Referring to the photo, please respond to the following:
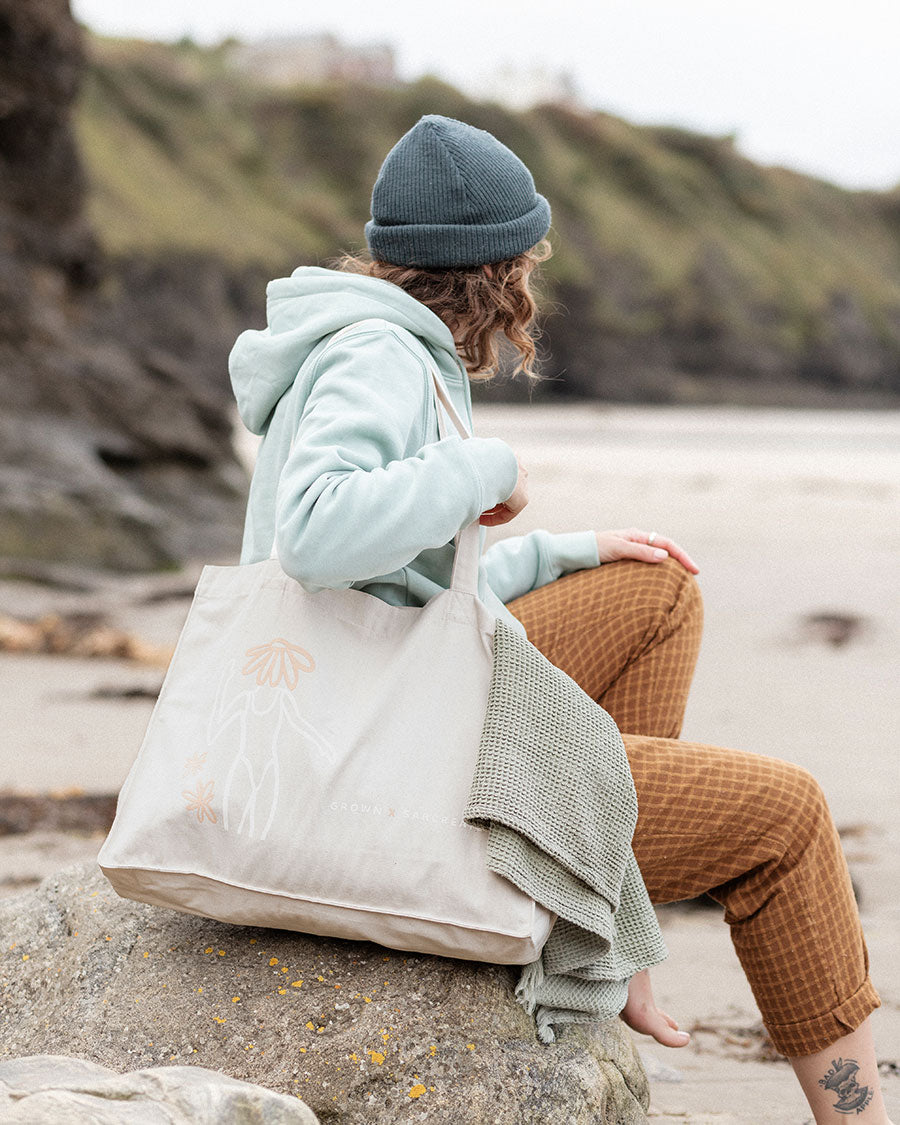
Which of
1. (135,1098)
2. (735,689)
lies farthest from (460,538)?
(735,689)

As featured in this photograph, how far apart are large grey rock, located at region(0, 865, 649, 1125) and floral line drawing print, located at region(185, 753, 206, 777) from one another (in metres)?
0.33

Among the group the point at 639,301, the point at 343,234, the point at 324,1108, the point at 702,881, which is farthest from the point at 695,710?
the point at 343,234

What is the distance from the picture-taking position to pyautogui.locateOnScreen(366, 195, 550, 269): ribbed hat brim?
177 cm

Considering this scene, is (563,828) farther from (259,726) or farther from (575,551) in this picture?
(575,551)

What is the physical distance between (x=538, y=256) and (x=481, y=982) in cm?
108

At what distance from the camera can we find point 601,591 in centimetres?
214

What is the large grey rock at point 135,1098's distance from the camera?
1229mm

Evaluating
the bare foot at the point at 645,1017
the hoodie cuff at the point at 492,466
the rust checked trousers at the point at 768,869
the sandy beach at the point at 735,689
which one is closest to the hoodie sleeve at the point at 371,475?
the hoodie cuff at the point at 492,466

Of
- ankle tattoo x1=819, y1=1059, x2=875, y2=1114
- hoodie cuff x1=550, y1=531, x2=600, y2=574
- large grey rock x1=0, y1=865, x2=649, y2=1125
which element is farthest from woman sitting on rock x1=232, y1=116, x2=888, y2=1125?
hoodie cuff x1=550, y1=531, x2=600, y2=574

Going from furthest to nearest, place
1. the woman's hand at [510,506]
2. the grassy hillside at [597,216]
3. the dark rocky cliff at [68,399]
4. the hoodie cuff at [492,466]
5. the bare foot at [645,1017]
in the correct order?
the grassy hillside at [597,216] → the dark rocky cliff at [68,399] → the bare foot at [645,1017] → the woman's hand at [510,506] → the hoodie cuff at [492,466]

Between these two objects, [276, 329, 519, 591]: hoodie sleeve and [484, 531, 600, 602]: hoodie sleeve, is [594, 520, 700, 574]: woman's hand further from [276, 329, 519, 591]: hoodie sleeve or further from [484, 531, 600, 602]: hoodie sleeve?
[276, 329, 519, 591]: hoodie sleeve

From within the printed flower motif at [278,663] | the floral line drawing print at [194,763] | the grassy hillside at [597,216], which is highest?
the printed flower motif at [278,663]

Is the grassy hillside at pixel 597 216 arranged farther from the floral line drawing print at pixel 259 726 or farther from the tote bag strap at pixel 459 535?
the floral line drawing print at pixel 259 726

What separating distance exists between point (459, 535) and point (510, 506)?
0.48 feet
